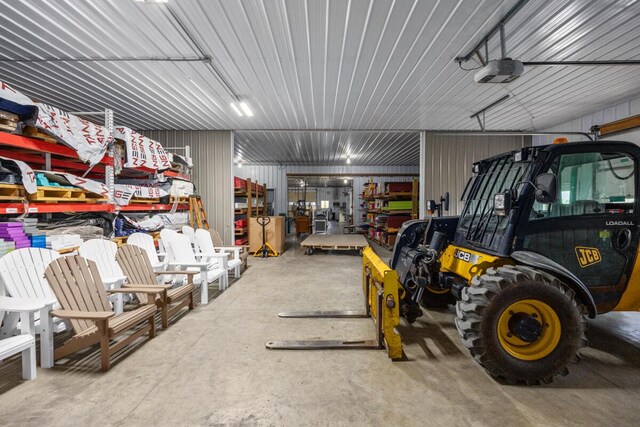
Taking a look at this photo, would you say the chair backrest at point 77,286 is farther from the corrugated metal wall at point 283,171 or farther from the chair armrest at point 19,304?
the corrugated metal wall at point 283,171

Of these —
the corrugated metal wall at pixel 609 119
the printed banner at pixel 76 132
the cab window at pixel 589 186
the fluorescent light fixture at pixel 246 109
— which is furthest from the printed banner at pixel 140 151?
the corrugated metal wall at pixel 609 119

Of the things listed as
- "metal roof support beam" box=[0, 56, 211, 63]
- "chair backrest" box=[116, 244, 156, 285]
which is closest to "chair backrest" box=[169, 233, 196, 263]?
"chair backrest" box=[116, 244, 156, 285]

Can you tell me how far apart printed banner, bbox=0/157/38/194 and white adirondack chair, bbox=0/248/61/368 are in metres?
1.04

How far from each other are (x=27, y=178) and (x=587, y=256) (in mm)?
6704

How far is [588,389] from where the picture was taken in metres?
2.41

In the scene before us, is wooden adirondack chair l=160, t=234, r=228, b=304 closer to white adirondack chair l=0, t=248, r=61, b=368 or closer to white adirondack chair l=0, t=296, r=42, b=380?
white adirondack chair l=0, t=248, r=61, b=368

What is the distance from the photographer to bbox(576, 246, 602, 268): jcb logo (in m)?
2.81

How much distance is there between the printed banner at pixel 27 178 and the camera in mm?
3458

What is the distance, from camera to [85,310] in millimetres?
2895

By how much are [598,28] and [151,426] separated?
267 inches

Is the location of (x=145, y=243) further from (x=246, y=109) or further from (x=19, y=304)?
(x=246, y=109)

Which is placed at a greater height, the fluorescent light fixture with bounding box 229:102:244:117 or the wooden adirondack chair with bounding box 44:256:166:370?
the fluorescent light fixture with bounding box 229:102:244:117

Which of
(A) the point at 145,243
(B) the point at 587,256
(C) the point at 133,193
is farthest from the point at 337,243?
(B) the point at 587,256

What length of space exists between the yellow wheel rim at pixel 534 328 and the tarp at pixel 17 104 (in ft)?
19.3
